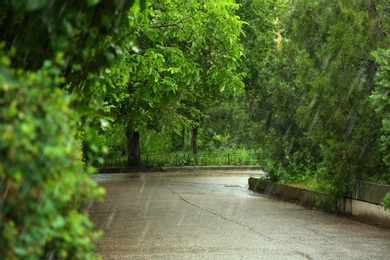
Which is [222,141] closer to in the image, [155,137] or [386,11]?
[155,137]

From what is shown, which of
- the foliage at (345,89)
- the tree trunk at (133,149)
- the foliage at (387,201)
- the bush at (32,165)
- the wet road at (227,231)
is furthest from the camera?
the tree trunk at (133,149)

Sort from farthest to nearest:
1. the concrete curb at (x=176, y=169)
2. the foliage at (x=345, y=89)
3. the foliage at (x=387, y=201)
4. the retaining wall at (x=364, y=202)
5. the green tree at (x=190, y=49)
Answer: the concrete curb at (x=176, y=169), the green tree at (x=190, y=49), the foliage at (x=345, y=89), the retaining wall at (x=364, y=202), the foliage at (x=387, y=201)

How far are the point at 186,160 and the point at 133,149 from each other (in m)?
3.74

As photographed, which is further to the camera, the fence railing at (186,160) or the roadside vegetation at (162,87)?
the fence railing at (186,160)

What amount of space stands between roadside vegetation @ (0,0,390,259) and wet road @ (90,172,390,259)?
1.13m

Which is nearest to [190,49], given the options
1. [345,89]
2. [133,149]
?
[345,89]

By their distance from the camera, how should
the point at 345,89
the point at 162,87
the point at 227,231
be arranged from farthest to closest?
1. the point at 162,87
2. the point at 345,89
3. the point at 227,231

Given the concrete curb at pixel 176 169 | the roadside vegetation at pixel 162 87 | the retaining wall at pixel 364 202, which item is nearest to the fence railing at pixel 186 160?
the concrete curb at pixel 176 169

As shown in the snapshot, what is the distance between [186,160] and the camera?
36344mm

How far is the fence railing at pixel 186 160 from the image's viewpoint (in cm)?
3472

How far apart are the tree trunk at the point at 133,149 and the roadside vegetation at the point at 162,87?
8.96 feet

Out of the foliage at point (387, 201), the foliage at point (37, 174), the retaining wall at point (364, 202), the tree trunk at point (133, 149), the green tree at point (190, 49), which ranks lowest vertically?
the tree trunk at point (133, 149)

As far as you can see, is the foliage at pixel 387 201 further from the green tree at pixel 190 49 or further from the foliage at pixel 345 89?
the green tree at pixel 190 49

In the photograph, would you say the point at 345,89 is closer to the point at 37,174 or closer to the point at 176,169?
the point at 37,174
